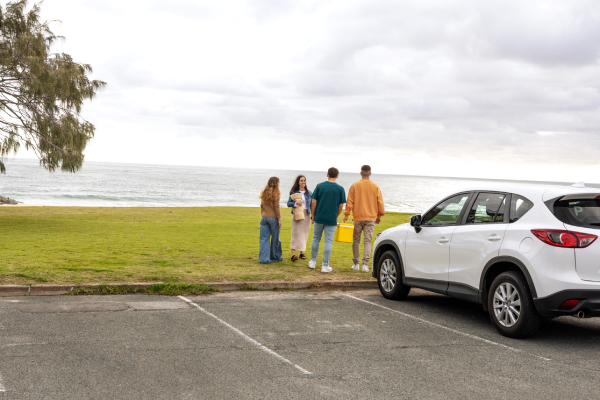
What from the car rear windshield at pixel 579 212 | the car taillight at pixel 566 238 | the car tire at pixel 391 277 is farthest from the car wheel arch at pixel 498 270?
the car tire at pixel 391 277

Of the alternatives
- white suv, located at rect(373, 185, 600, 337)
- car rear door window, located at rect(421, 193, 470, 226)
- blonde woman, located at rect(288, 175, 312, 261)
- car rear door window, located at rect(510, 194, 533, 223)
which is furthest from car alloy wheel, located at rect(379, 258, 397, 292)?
blonde woman, located at rect(288, 175, 312, 261)

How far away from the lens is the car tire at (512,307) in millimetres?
5844

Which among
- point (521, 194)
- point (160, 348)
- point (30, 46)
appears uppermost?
point (30, 46)

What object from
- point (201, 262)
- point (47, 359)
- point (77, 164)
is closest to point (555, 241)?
point (47, 359)

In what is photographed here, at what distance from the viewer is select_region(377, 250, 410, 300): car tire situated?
8.13m

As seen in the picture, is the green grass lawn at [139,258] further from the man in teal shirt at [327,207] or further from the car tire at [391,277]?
the car tire at [391,277]

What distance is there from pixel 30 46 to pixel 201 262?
11.3 m

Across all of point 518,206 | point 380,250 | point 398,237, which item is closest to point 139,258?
point 380,250

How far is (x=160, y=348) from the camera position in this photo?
17.6ft

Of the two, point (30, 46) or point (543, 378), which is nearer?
point (543, 378)

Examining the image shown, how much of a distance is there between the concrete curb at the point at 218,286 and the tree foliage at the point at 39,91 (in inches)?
450

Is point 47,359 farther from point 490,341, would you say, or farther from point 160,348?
point 490,341

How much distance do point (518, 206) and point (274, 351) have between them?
3181 millimetres

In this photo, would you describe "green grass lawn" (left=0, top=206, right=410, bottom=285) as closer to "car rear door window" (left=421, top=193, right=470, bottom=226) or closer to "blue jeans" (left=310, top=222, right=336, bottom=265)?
"blue jeans" (left=310, top=222, right=336, bottom=265)
